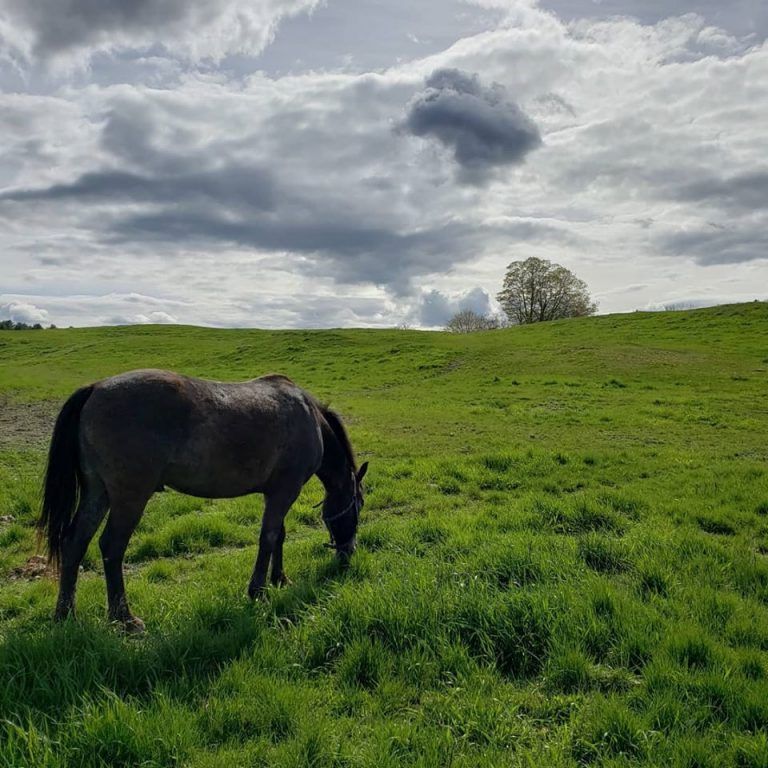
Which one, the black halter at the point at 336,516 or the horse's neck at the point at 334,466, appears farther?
the horse's neck at the point at 334,466

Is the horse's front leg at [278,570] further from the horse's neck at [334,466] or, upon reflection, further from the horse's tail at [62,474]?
the horse's tail at [62,474]

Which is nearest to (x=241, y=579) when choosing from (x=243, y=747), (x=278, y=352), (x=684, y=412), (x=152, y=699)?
(x=152, y=699)

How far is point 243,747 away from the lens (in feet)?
11.1

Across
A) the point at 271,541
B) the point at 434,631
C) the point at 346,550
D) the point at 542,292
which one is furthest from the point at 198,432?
the point at 542,292

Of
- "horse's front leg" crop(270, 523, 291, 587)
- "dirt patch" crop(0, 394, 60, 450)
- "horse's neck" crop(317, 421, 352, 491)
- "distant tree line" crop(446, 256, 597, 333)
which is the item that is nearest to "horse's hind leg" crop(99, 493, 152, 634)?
"horse's front leg" crop(270, 523, 291, 587)

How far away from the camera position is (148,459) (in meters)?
5.27

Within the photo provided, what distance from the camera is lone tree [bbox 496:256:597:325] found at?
66.1 meters

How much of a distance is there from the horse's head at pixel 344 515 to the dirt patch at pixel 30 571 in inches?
131

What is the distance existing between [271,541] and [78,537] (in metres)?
1.86

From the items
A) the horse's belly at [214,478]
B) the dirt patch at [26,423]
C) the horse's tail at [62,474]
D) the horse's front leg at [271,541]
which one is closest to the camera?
the horse's tail at [62,474]

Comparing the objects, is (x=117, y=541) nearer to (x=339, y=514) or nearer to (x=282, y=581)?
(x=282, y=581)

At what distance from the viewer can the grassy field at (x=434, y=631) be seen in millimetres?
3451

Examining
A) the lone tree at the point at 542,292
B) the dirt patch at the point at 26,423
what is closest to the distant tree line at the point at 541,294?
the lone tree at the point at 542,292

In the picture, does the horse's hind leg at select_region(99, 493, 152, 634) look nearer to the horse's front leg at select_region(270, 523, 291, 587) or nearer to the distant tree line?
the horse's front leg at select_region(270, 523, 291, 587)
